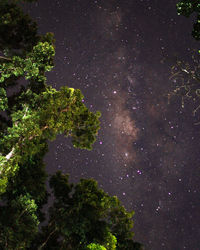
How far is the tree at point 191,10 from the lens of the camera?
7366 millimetres

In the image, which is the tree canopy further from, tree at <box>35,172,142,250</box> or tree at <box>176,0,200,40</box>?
tree at <box>176,0,200,40</box>

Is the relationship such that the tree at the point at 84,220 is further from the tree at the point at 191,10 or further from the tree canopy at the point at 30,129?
the tree at the point at 191,10

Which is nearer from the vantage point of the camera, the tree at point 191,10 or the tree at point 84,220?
the tree at point 191,10

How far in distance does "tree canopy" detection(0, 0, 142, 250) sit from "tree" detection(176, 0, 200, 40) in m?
4.28

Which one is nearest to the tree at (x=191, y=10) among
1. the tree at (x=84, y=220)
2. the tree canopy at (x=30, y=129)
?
the tree canopy at (x=30, y=129)

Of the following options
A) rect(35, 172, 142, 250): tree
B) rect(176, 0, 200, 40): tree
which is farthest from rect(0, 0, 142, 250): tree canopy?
Result: rect(176, 0, 200, 40): tree

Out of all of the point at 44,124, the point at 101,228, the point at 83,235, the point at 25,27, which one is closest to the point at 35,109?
the point at 44,124

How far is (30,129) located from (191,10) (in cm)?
639

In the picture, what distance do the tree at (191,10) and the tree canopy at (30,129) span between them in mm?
4277

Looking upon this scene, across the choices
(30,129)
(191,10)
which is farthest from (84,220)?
(191,10)

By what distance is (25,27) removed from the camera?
10.1 m

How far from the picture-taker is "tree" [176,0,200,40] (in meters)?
7.37

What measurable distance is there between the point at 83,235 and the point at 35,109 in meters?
6.46

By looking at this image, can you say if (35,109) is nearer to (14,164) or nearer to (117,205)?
(14,164)
